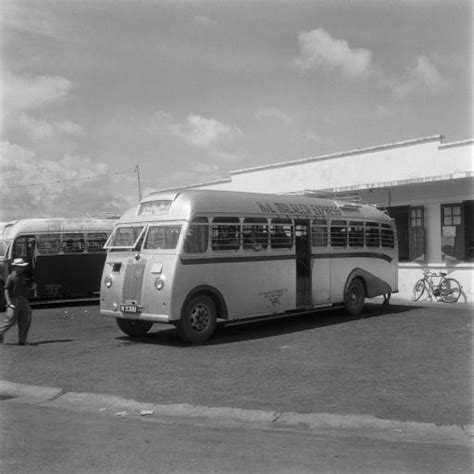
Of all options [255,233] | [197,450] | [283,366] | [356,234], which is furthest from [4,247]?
[197,450]

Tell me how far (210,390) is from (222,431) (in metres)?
1.78

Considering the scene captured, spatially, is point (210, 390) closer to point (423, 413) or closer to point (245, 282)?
point (423, 413)

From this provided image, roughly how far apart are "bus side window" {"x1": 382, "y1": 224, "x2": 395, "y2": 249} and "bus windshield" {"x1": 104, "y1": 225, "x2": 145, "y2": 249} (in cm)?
741

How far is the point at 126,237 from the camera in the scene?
40.9 ft

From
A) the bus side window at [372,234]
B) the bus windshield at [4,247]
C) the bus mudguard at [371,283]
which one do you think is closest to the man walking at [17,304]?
the bus mudguard at [371,283]

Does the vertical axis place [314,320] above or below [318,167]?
below

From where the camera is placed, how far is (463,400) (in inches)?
297

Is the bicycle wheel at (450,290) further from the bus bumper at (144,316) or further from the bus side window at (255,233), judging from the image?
the bus bumper at (144,316)

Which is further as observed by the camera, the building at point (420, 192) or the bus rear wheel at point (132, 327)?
the building at point (420, 192)

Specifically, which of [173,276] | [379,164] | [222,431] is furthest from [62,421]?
[379,164]

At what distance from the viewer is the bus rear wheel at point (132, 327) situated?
41.8 feet

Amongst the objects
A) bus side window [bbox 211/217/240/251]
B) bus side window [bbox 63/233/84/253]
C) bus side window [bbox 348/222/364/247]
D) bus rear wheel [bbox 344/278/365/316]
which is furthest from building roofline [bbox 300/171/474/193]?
bus side window [bbox 63/233/84/253]

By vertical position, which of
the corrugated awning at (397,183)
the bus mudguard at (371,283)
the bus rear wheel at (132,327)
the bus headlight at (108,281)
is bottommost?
the bus rear wheel at (132,327)

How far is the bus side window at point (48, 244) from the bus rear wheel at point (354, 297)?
31.9 feet
